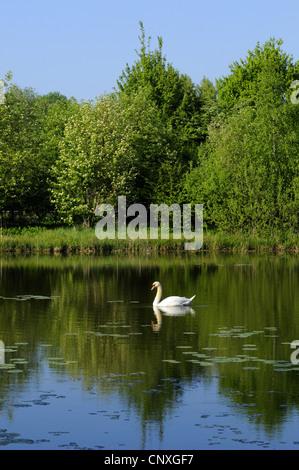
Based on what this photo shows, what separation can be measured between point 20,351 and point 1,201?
52323mm

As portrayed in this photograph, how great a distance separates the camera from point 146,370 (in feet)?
60.5

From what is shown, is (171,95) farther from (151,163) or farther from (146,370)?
(146,370)

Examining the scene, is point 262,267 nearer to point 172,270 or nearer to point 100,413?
point 172,270

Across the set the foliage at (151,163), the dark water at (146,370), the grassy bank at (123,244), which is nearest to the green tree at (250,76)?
the foliage at (151,163)

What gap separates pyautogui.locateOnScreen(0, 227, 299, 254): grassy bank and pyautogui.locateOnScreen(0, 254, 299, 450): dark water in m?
25.5

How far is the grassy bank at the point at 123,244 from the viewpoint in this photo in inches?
2470

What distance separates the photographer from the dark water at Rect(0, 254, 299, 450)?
13812 mm

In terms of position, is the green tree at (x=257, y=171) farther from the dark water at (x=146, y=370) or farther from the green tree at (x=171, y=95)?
the dark water at (x=146, y=370)

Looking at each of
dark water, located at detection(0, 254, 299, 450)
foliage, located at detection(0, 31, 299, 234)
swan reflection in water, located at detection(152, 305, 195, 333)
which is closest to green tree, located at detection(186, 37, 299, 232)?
foliage, located at detection(0, 31, 299, 234)

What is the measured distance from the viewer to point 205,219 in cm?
7575

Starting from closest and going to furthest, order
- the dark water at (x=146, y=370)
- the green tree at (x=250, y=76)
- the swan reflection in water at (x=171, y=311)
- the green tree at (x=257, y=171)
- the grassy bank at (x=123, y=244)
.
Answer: the dark water at (x=146, y=370) < the swan reflection in water at (x=171, y=311) < the grassy bank at (x=123, y=244) < the green tree at (x=257, y=171) < the green tree at (x=250, y=76)

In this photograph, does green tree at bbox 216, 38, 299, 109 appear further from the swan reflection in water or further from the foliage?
the swan reflection in water

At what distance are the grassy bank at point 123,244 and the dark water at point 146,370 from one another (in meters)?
25.5

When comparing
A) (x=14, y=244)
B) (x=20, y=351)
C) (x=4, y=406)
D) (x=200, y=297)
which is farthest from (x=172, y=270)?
(x=4, y=406)
